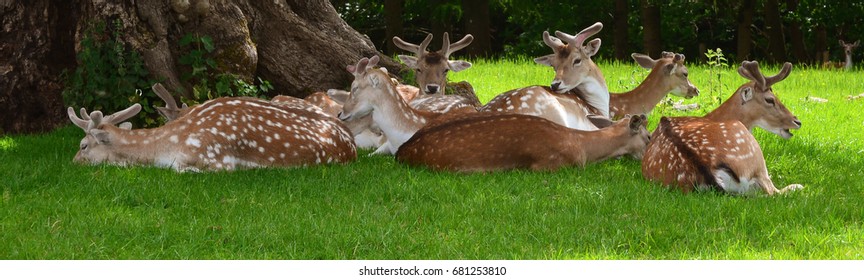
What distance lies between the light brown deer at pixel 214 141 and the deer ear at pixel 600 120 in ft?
6.36

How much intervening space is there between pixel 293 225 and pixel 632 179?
8.02 ft

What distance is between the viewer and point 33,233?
5.89 metres

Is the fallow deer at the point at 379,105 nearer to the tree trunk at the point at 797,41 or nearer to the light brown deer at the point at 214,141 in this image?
the light brown deer at the point at 214,141

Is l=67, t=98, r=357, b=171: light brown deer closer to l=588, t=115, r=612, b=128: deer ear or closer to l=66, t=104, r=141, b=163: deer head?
l=66, t=104, r=141, b=163: deer head

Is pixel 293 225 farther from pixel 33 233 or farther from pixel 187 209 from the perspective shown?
pixel 33 233

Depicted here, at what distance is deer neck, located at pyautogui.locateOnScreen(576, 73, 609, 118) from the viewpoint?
10.1 m

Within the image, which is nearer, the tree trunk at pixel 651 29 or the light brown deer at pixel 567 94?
the light brown deer at pixel 567 94

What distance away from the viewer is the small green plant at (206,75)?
9570mm

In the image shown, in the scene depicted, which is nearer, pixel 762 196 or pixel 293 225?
pixel 293 225

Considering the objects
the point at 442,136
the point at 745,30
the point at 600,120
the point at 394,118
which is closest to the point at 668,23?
the point at 745,30

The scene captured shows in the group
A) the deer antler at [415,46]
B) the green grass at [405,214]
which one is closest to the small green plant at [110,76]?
the green grass at [405,214]

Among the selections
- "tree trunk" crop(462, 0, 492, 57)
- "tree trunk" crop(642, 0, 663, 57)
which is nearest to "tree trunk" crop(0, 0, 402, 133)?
"tree trunk" crop(462, 0, 492, 57)
